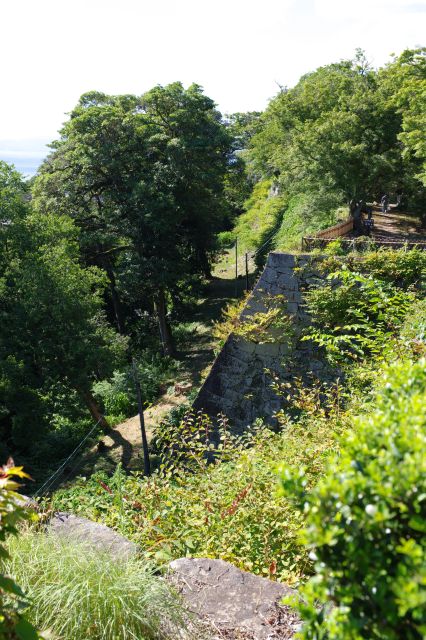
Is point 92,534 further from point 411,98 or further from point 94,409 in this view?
point 411,98

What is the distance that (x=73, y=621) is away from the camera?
8.84 ft

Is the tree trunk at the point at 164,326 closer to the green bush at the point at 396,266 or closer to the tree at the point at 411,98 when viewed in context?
the tree at the point at 411,98

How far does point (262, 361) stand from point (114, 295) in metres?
14.1

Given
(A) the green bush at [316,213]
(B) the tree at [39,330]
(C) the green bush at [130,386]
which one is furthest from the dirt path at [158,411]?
(A) the green bush at [316,213]

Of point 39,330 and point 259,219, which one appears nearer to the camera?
point 39,330

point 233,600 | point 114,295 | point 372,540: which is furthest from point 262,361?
point 114,295

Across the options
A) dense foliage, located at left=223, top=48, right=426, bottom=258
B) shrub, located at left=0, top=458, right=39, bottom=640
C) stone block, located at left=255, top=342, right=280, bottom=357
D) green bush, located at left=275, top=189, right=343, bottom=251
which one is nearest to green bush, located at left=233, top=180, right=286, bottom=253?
green bush, located at left=275, top=189, right=343, bottom=251

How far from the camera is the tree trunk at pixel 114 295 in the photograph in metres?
21.5

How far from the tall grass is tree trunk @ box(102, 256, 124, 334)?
62.0 feet

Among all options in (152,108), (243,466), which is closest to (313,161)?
(152,108)

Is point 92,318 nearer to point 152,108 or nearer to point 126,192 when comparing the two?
point 126,192

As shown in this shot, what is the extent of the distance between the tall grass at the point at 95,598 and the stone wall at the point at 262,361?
5838 millimetres

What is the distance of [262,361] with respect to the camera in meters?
9.06

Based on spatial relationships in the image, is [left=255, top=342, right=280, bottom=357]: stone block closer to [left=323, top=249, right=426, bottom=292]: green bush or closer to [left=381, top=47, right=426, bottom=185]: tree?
[left=323, top=249, right=426, bottom=292]: green bush
